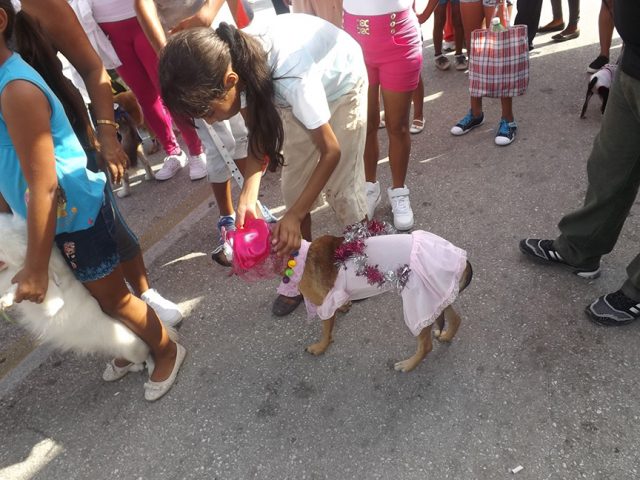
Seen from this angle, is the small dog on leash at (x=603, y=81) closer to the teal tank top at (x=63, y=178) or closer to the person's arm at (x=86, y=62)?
the person's arm at (x=86, y=62)

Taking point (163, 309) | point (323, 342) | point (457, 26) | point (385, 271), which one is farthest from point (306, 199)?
point (457, 26)

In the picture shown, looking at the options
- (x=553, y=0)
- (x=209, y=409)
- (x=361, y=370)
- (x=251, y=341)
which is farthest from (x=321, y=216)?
(x=553, y=0)

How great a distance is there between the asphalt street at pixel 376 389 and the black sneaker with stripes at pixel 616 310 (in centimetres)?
6

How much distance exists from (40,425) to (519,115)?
407 cm

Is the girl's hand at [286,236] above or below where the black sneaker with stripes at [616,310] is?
above

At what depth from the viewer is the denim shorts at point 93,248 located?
1873 mm

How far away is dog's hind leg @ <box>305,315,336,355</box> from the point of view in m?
2.33

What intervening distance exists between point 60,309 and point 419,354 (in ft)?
5.13

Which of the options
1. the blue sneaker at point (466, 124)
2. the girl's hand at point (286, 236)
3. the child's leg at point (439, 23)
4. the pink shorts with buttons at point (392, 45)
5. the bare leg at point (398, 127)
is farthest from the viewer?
the child's leg at point (439, 23)

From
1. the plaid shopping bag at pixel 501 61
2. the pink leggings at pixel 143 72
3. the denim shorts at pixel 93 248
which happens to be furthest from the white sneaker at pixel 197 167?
the plaid shopping bag at pixel 501 61

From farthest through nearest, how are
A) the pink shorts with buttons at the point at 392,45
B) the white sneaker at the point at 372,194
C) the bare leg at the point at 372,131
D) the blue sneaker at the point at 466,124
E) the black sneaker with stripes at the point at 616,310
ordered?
the blue sneaker at the point at 466,124
the white sneaker at the point at 372,194
the bare leg at the point at 372,131
the pink shorts with buttons at the point at 392,45
the black sneaker with stripes at the point at 616,310

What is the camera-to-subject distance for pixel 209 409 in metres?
2.28

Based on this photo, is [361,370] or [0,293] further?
[361,370]

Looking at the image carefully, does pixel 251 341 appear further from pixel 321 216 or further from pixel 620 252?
pixel 620 252
